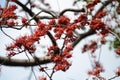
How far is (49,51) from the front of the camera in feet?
18.9

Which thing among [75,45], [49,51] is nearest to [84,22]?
[49,51]

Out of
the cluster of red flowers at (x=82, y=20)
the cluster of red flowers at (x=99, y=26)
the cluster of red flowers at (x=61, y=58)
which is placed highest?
the cluster of red flowers at (x=82, y=20)

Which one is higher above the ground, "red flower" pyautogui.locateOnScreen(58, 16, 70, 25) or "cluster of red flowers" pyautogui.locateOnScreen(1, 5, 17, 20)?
"cluster of red flowers" pyautogui.locateOnScreen(1, 5, 17, 20)

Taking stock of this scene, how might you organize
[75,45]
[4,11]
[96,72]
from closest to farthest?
[4,11], [96,72], [75,45]

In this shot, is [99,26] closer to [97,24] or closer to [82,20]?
[97,24]

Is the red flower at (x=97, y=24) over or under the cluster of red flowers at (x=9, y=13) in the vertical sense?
under

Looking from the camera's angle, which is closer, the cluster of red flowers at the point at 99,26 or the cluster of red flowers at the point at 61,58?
the cluster of red flowers at the point at 61,58

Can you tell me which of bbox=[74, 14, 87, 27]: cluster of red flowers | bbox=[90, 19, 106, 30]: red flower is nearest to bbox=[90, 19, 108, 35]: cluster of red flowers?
bbox=[90, 19, 106, 30]: red flower

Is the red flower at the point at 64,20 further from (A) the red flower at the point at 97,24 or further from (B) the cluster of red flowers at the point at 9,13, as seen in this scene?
(B) the cluster of red flowers at the point at 9,13

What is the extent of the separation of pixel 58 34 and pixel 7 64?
2.43 meters

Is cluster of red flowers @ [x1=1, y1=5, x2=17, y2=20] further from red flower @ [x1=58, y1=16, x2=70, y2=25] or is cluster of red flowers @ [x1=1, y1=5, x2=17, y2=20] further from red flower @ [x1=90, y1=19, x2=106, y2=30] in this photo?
red flower @ [x1=90, y1=19, x2=106, y2=30]

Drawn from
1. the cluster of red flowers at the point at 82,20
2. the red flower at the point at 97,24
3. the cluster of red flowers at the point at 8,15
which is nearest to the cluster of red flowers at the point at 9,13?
the cluster of red flowers at the point at 8,15

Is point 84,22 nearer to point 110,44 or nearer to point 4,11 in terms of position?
point 4,11

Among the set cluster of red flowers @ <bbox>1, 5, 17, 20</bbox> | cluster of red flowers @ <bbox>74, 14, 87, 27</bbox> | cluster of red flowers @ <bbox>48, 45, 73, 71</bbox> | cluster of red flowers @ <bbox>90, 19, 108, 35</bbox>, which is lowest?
cluster of red flowers @ <bbox>48, 45, 73, 71</bbox>
